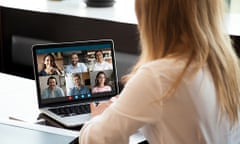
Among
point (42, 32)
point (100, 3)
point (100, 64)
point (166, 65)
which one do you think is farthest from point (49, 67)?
point (42, 32)

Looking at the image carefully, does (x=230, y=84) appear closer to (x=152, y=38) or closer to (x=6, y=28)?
(x=152, y=38)

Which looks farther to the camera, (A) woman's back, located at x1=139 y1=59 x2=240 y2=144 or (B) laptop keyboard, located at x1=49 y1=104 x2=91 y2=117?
(B) laptop keyboard, located at x1=49 y1=104 x2=91 y2=117

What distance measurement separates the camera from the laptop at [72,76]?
1.66 meters

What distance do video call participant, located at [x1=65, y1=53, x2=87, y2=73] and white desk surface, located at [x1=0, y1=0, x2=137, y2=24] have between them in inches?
28.9

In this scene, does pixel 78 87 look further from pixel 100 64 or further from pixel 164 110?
pixel 164 110

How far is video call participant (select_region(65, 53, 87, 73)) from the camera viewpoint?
1678mm

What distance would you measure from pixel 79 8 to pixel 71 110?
3.69 ft

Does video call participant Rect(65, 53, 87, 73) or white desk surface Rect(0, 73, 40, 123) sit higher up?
video call participant Rect(65, 53, 87, 73)

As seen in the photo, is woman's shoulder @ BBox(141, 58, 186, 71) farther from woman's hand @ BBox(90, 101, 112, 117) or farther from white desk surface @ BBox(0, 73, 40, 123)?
white desk surface @ BBox(0, 73, 40, 123)

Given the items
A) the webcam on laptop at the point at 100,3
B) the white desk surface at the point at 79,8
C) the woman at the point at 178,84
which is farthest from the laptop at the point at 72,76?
the webcam on laptop at the point at 100,3

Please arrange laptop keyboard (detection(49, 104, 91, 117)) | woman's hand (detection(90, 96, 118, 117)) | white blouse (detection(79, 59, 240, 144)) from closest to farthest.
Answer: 1. white blouse (detection(79, 59, 240, 144))
2. woman's hand (detection(90, 96, 118, 117))
3. laptop keyboard (detection(49, 104, 91, 117))

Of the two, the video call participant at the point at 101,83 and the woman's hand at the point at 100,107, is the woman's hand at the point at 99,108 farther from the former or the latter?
the video call participant at the point at 101,83

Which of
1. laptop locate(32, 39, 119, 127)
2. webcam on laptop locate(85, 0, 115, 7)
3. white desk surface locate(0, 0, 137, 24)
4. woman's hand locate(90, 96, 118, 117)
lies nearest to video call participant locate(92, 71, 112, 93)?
laptop locate(32, 39, 119, 127)

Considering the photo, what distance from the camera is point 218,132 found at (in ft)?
3.98
